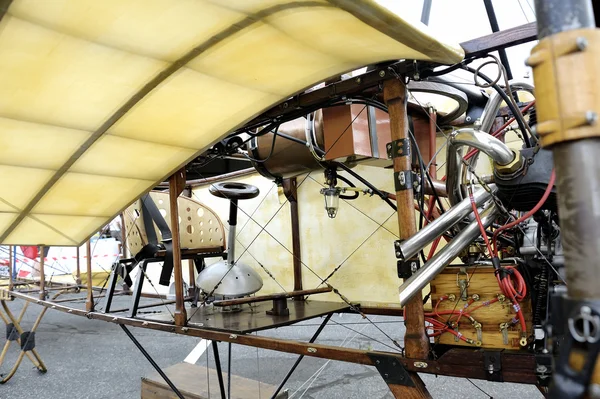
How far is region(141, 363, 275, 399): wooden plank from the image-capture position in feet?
10.4

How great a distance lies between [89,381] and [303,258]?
248 cm

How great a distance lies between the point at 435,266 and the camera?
1435mm

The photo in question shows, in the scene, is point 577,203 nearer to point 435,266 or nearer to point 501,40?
point 435,266

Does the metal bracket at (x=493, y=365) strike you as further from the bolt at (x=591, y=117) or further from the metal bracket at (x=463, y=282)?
the bolt at (x=591, y=117)

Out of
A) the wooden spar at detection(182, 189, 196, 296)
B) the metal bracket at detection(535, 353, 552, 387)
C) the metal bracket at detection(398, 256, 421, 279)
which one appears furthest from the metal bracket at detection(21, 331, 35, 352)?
the metal bracket at detection(535, 353, 552, 387)

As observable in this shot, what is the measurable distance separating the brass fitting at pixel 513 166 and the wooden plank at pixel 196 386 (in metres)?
2.55

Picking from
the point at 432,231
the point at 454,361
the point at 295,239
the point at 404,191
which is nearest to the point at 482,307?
the point at 454,361

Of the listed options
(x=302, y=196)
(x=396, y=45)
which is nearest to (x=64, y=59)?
(x=396, y=45)

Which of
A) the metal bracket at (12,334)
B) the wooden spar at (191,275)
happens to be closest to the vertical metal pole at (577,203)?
the wooden spar at (191,275)

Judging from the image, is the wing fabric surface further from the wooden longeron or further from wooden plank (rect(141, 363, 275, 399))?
wooden plank (rect(141, 363, 275, 399))

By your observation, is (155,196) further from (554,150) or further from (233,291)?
(554,150)

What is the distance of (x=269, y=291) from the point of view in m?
5.10

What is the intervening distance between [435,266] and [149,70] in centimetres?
139

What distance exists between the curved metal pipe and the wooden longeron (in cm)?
33
